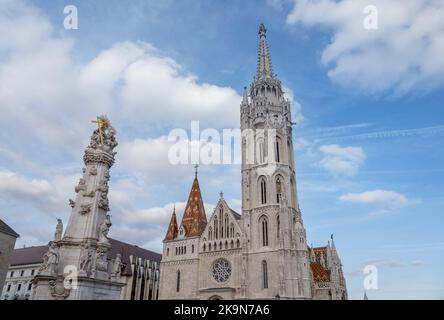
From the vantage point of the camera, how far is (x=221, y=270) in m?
44.1

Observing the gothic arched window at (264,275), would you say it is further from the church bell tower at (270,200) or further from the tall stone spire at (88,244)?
the tall stone spire at (88,244)

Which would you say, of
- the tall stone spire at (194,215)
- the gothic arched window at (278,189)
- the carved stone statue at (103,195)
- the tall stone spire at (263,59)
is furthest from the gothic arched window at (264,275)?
the tall stone spire at (263,59)

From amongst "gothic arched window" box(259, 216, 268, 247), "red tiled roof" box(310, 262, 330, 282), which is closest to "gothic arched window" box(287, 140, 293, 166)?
"gothic arched window" box(259, 216, 268, 247)

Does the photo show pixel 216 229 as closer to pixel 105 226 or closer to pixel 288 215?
pixel 288 215

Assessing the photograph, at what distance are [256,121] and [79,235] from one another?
128ft

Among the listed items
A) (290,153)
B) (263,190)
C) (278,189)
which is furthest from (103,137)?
(290,153)

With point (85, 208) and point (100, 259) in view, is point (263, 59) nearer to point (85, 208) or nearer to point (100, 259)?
point (85, 208)

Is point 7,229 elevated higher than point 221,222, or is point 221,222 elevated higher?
point 221,222

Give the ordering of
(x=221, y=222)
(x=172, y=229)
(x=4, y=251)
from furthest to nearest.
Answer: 1. (x=172, y=229)
2. (x=221, y=222)
3. (x=4, y=251)

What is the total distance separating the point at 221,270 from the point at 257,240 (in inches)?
251

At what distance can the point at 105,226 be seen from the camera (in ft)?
57.6

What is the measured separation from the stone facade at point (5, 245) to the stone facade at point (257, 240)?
21.1 m

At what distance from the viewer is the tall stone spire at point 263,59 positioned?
192 ft
